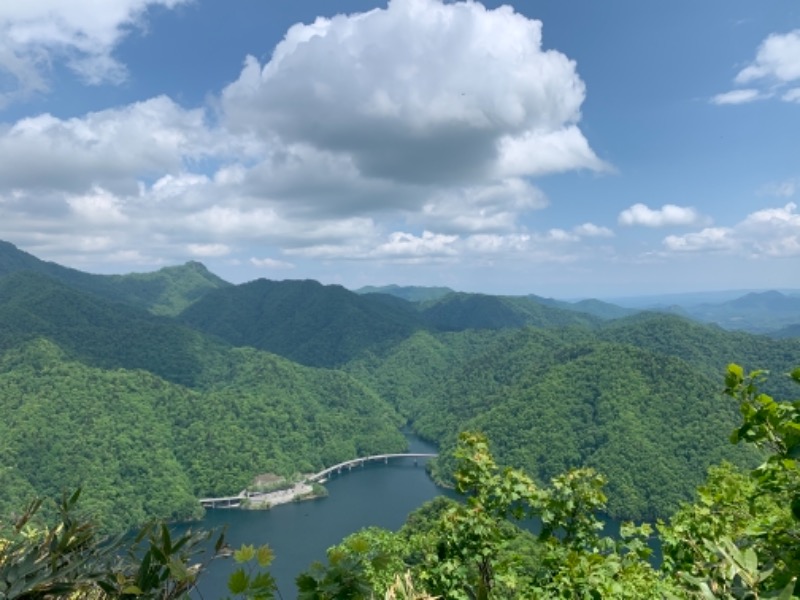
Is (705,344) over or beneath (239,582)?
beneath

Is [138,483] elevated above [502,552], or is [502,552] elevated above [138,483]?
[502,552]

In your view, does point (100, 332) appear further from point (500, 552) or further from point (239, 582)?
point (239, 582)

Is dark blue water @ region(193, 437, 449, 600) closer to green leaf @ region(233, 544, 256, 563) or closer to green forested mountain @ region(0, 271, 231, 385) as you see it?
green leaf @ region(233, 544, 256, 563)

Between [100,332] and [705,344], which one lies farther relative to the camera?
[705,344]

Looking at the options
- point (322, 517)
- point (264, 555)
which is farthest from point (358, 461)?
point (264, 555)

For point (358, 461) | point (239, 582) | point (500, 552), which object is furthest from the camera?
point (358, 461)

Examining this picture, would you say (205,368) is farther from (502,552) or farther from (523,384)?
(502,552)

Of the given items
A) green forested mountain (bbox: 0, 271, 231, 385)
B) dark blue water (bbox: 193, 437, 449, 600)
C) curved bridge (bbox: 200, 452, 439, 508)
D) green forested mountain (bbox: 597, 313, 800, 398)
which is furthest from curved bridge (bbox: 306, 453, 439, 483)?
green forested mountain (bbox: 597, 313, 800, 398)

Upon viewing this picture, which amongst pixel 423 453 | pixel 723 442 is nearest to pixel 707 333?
pixel 723 442
